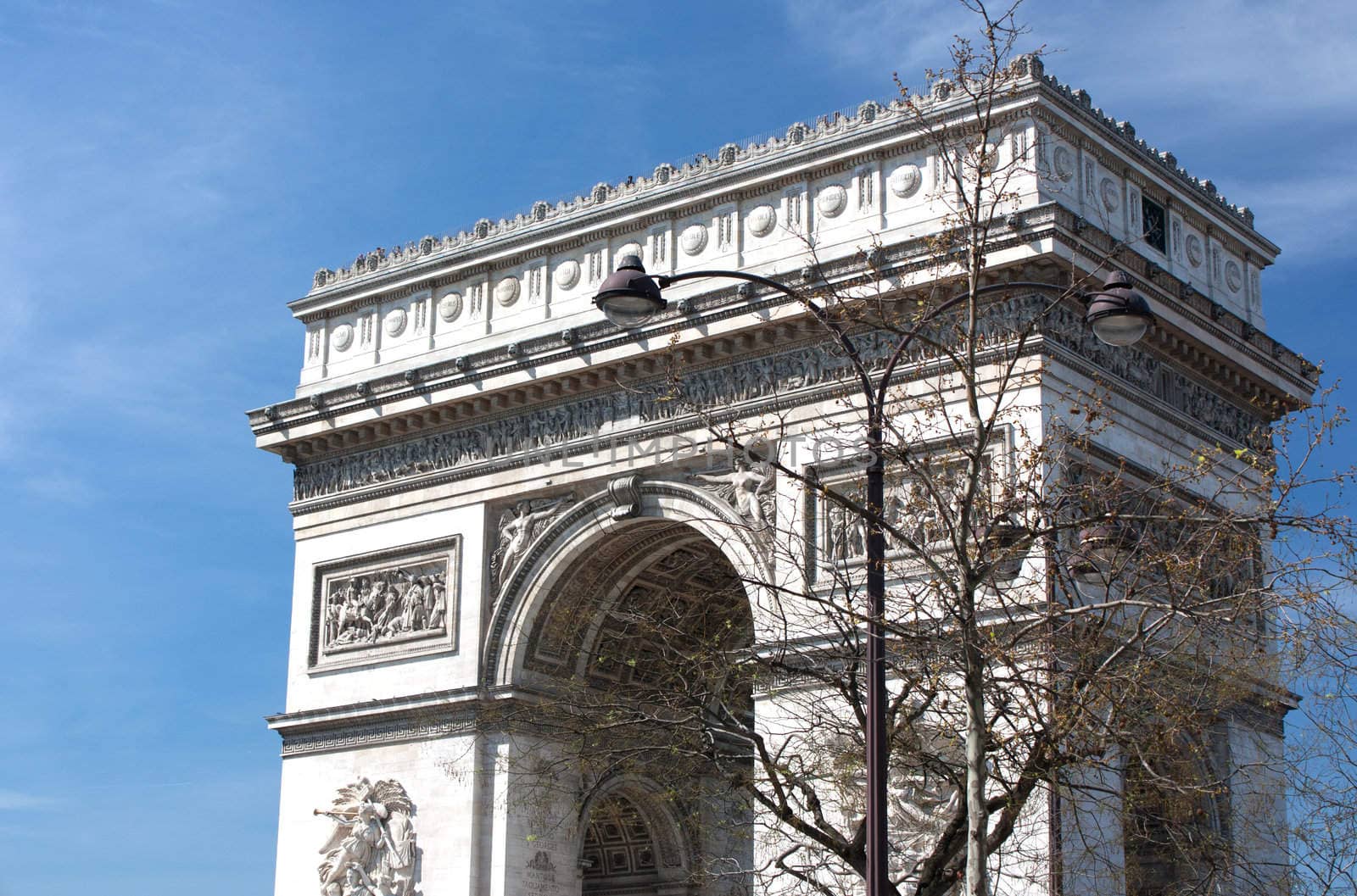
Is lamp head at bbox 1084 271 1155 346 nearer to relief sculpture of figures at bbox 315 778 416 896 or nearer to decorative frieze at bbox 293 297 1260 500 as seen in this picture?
decorative frieze at bbox 293 297 1260 500

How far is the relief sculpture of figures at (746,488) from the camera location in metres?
26.2

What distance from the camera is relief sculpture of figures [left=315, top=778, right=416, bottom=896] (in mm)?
28688

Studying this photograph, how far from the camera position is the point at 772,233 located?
27484 millimetres

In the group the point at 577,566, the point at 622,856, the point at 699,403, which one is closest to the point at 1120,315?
the point at 699,403

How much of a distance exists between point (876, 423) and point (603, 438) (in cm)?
1516

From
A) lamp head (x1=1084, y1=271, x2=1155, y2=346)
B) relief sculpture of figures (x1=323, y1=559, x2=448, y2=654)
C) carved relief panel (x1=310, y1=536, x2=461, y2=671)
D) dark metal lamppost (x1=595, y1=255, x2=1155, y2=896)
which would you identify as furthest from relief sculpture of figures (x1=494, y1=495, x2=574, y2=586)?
lamp head (x1=1084, y1=271, x2=1155, y2=346)

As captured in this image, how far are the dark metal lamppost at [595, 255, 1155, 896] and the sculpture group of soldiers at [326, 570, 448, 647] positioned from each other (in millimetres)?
16092

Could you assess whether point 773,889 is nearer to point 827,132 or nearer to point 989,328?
point 989,328

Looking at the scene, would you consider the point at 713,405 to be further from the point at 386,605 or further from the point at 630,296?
the point at 630,296

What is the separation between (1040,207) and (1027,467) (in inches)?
407

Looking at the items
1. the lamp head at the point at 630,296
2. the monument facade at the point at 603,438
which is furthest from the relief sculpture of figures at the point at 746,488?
the lamp head at the point at 630,296

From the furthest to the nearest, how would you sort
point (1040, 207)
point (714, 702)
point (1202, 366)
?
Answer: point (1202, 366) < point (1040, 207) < point (714, 702)

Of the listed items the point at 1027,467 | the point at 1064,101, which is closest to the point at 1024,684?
the point at 1027,467

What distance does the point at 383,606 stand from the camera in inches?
1198
